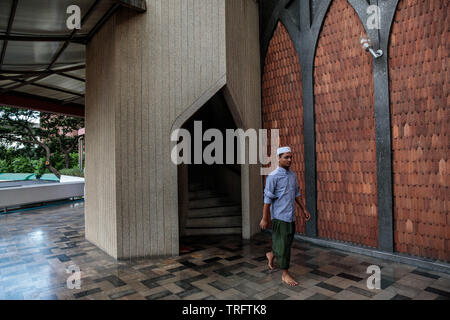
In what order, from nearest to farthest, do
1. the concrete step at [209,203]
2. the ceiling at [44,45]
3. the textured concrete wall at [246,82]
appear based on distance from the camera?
the ceiling at [44,45]
the textured concrete wall at [246,82]
the concrete step at [209,203]

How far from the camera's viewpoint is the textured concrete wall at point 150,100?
4.25 metres

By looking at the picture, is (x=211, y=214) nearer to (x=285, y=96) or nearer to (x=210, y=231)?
(x=210, y=231)

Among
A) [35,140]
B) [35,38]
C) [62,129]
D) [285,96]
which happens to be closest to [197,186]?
[285,96]

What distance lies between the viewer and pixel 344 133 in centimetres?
469

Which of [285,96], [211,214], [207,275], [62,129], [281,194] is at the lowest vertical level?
[207,275]

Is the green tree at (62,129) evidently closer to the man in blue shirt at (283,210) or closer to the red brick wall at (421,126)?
the man in blue shirt at (283,210)

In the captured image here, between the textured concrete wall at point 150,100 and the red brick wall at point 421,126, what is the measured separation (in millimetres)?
2501

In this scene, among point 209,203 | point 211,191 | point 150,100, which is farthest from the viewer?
point 211,191

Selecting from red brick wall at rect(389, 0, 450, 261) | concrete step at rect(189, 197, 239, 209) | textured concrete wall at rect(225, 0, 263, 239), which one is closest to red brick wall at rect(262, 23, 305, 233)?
textured concrete wall at rect(225, 0, 263, 239)

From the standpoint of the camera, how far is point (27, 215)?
27.6 feet

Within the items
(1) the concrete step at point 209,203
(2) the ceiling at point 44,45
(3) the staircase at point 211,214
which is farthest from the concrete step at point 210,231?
(2) the ceiling at point 44,45

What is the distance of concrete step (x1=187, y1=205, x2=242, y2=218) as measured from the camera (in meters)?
6.02

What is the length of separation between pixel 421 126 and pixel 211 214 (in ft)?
12.7

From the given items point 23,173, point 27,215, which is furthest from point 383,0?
point 23,173
